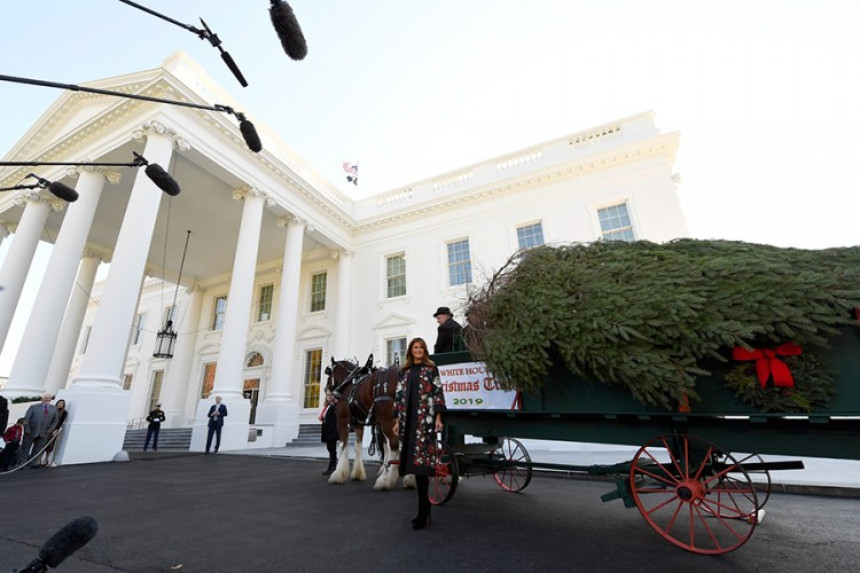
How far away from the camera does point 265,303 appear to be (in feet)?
63.1

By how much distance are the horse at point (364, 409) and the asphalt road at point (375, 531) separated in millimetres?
382

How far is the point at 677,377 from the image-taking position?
2.53 metres

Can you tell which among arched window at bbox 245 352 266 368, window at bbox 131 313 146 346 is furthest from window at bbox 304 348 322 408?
window at bbox 131 313 146 346

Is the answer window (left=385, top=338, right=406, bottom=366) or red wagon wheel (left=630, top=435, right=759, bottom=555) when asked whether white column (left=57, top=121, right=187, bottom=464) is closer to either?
window (left=385, top=338, right=406, bottom=366)

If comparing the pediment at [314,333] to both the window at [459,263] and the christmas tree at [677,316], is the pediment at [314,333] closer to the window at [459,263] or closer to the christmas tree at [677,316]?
the window at [459,263]

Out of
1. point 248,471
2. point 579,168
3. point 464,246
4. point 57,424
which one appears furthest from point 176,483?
point 579,168

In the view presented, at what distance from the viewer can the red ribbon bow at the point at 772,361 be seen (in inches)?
93.9

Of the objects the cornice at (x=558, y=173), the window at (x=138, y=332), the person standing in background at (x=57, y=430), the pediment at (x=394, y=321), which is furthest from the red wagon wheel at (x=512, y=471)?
the window at (x=138, y=332)

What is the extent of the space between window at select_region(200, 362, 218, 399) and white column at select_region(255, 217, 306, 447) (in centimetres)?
765

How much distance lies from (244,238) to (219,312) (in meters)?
9.95

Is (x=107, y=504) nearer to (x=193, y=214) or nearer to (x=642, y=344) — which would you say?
(x=642, y=344)

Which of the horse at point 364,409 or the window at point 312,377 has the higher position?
the window at point 312,377

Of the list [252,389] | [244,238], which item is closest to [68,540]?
[244,238]

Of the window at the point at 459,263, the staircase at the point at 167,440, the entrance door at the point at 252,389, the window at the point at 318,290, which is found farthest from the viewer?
the window at the point at 318,290
